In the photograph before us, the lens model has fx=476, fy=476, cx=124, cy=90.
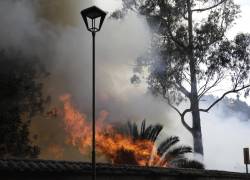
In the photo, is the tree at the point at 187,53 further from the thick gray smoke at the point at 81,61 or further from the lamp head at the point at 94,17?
the lamp head at the point at 94,17

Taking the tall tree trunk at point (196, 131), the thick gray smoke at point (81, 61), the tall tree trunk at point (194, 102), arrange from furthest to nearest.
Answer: the tall tree trunk at point (194, 102)
the tall tree trunk at point (196, 131)
the thick gray smoke at point (81, 61)

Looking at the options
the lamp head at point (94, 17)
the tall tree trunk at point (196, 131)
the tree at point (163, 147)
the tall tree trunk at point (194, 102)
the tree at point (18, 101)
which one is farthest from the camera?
the tall tree trunk at point (194, 102)

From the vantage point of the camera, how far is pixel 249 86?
37344 mm

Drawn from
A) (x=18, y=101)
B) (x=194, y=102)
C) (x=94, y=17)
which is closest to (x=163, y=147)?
(x=194, y=102)

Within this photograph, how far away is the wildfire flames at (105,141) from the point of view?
92.4 ft

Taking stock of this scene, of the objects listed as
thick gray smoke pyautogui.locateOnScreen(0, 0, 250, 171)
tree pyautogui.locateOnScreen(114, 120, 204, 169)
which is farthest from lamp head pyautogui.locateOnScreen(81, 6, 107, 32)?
tree pyautogui.locateOnScreen(114, 120, 204, 169)

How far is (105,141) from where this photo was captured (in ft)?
93.4

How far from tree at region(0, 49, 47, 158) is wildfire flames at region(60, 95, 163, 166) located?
90.2 inches

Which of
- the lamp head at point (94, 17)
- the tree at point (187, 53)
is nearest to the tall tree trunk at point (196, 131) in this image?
the tree at point (187, 53)

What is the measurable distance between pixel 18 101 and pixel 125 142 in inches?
272

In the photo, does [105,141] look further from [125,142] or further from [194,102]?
[194,102]

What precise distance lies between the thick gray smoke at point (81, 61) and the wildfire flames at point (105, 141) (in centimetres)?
50

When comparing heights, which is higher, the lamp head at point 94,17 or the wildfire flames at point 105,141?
the lamp head at point 94,17

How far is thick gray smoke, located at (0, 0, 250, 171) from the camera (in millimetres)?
27344
